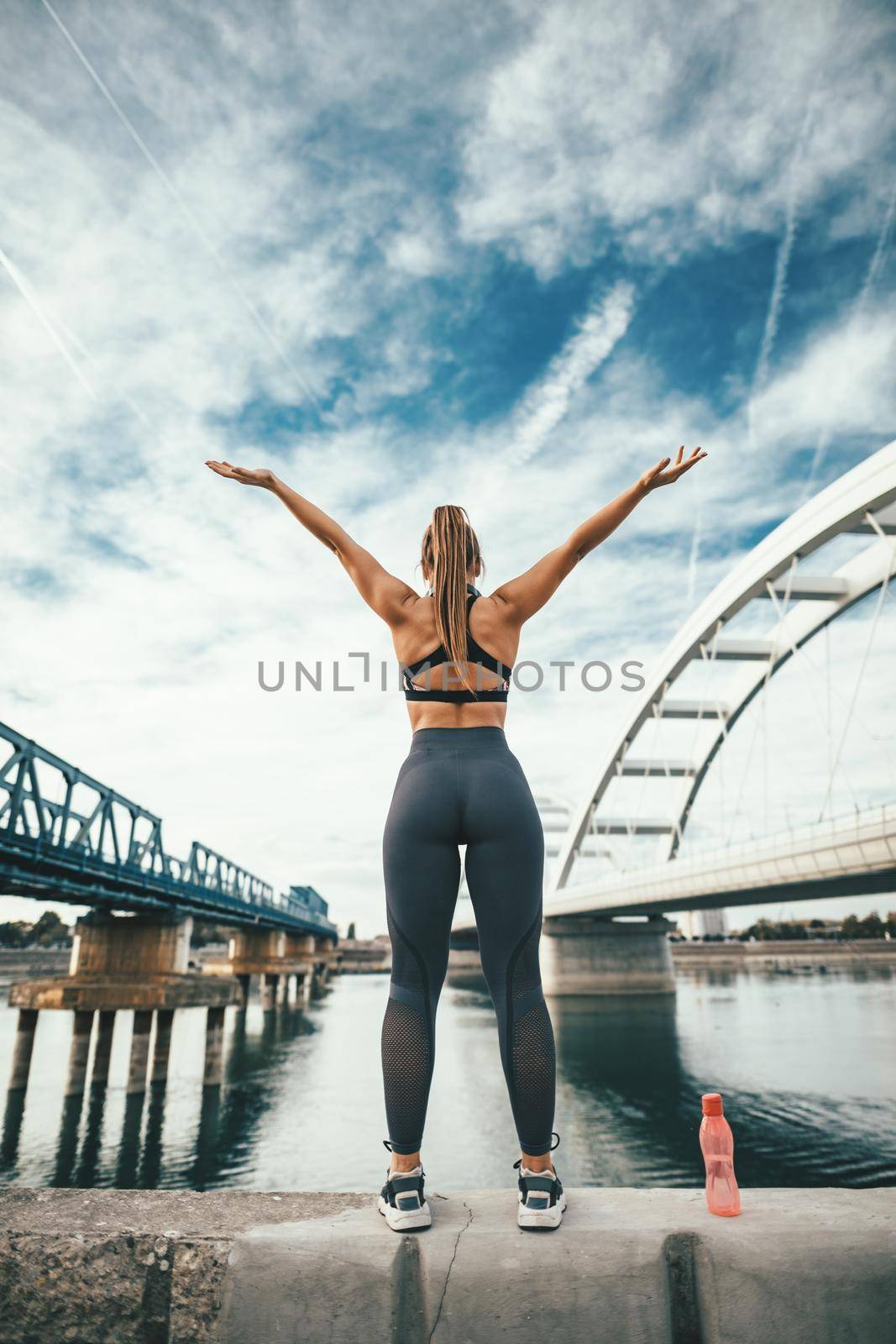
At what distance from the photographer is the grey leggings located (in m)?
2.22

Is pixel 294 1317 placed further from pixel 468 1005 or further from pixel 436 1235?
pixel 468 1005

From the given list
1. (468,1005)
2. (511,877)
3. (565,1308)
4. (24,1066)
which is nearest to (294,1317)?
(565,1308)

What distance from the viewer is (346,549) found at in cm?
283

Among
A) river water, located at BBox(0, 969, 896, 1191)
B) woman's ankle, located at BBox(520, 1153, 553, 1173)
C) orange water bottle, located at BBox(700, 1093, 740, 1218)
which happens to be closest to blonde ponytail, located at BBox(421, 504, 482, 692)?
woman's ankle, located at BBox(520, 1153, 553, 1173)

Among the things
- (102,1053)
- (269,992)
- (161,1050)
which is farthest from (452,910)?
(269,992)

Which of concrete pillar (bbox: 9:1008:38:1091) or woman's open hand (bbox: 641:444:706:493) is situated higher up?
woman's open hand (bbox: 641:444:706:493)

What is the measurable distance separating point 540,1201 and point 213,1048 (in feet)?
75.6

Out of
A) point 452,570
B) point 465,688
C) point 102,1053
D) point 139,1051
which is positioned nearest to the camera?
point 465,688

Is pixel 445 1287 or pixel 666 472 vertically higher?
pixel 666 472

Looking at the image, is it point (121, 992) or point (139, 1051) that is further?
point (121, 992)

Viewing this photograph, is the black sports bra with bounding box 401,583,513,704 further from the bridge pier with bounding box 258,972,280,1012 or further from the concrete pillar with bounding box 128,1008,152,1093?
the bridge pier with bounding box 258,972,280,1012

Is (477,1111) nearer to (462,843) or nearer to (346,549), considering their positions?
(462,843)

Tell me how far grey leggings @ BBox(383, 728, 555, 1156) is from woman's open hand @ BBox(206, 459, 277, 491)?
1250 mm

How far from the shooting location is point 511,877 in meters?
2.32
